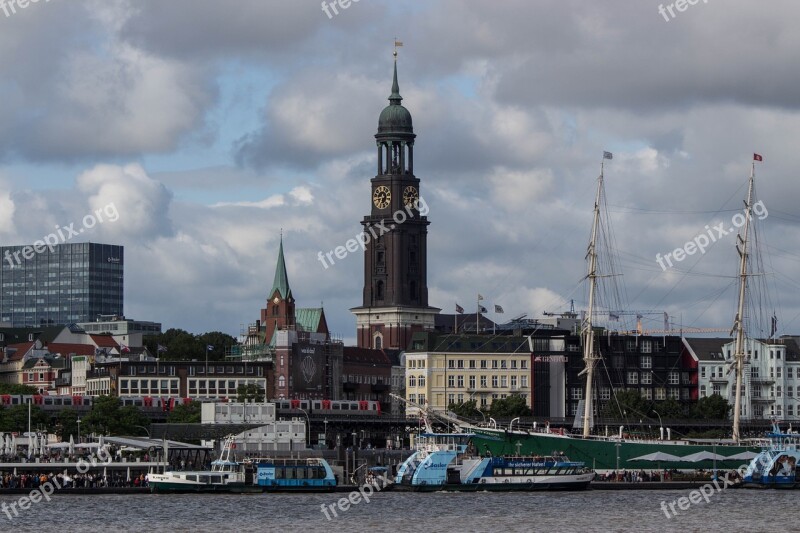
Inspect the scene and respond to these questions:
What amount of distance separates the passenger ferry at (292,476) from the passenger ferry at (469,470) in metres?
6.16

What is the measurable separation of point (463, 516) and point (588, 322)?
6356cm

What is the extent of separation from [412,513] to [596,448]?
5255 cm

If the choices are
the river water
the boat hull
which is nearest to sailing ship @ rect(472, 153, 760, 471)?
the boat hull

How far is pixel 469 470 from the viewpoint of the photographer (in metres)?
157

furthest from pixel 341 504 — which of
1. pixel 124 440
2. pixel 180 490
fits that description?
pixel 124 440

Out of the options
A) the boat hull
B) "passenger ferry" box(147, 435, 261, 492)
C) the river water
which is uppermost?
the boat hull

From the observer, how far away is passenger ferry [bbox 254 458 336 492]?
155 meters

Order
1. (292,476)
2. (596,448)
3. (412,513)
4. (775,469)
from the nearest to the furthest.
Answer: (412,513)
(292,476)
(775,469)
(596,448)

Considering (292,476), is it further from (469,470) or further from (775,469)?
(775,469)

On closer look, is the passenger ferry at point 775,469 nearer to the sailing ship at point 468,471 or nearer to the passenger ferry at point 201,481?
the sailing ship at point 468,471

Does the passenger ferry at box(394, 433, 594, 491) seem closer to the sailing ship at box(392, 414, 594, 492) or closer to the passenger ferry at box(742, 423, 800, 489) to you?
the sailing ship at box(392, 414, 594, 492)

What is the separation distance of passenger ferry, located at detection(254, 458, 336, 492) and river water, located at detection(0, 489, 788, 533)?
4.46ft

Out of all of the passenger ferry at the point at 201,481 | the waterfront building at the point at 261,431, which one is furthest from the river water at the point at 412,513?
the waterfront building at the point at 261,431

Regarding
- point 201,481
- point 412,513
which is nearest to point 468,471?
point 201,481
